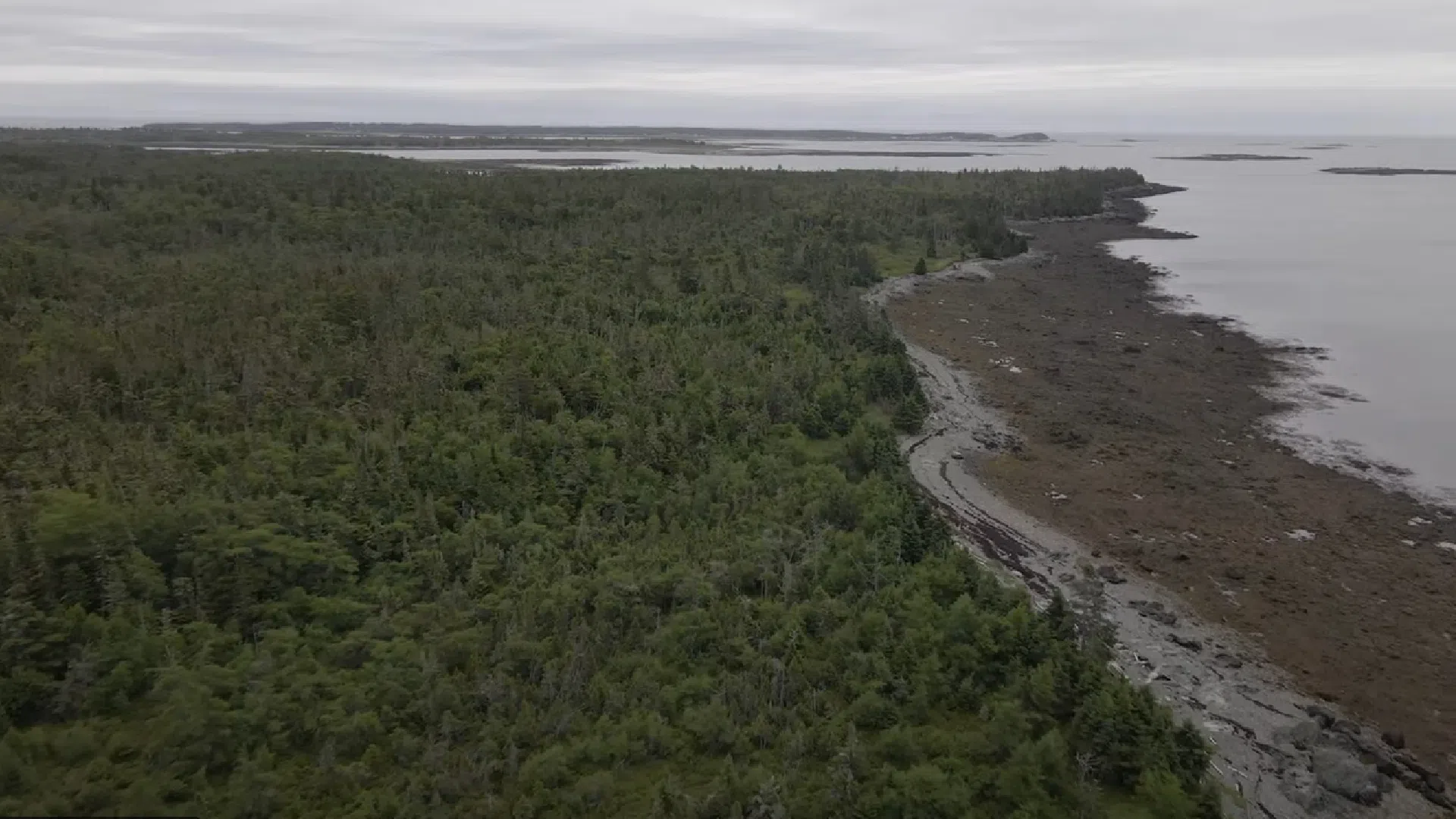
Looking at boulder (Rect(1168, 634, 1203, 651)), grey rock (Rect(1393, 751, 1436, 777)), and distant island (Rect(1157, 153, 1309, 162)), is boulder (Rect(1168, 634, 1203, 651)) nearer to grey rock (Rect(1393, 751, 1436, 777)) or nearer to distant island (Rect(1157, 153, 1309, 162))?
grey rock (Rect(1393, 751, 1436, 777))

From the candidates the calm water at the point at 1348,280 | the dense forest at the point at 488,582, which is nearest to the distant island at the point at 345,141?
the calm water at the point at 1348,280

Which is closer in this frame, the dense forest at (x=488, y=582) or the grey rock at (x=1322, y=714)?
the dense forest at (x=488, y=582)

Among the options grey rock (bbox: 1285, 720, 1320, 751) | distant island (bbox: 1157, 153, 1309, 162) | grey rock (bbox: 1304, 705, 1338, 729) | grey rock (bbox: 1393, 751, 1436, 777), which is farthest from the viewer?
distant island (bbox: 1157, 153, 1309, 162)

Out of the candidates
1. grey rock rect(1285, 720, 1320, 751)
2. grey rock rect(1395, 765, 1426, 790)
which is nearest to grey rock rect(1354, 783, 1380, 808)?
grey rock rect(1395, 765, 1426, 790)

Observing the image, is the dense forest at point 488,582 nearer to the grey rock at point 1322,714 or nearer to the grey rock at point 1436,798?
the grey rock at point 1322,714

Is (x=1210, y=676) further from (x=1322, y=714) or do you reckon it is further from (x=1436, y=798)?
(x=1436, y=798)

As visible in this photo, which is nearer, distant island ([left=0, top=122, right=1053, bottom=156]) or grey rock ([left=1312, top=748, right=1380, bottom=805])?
grey rock ([left=1312, top=748, right=1380, bottom=805])
